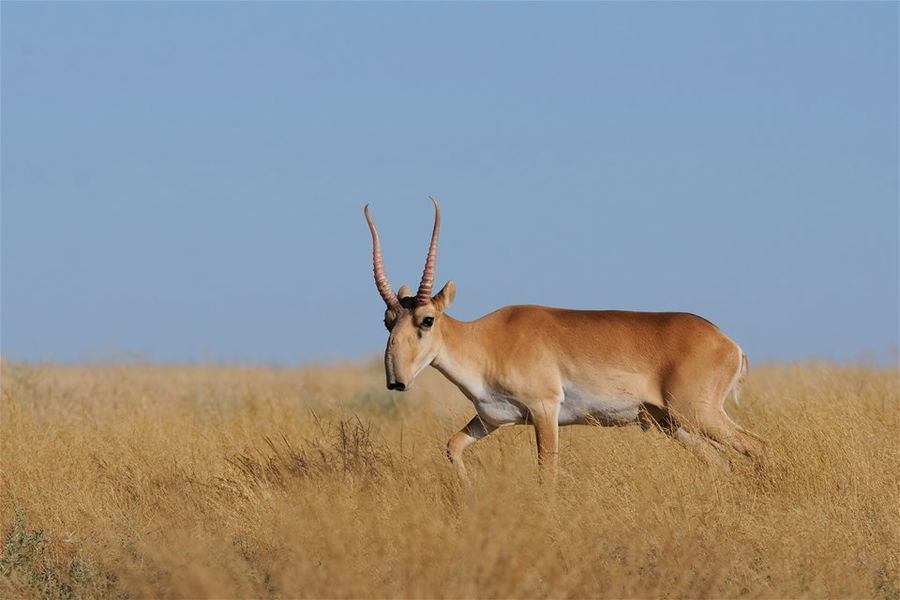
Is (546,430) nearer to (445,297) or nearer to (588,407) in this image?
(588,407)

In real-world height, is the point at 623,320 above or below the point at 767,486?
above

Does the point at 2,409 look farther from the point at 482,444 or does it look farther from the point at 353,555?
the point at 353,555

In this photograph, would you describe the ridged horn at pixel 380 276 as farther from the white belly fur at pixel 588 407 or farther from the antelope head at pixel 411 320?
Answer: the white belly fur at pixel 588 407

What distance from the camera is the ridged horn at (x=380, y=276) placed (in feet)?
37.2

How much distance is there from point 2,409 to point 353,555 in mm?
10070

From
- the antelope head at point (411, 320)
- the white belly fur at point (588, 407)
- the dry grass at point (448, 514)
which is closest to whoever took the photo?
the dry grass at point (448, 514)

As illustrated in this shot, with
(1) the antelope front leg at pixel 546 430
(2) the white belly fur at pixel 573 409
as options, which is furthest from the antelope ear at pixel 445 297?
(1) the antelope front leg at pixel 546 430

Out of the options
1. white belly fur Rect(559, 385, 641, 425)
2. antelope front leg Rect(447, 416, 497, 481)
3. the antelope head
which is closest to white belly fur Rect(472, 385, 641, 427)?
white belly fur Rect(559, 385, 641, 425)

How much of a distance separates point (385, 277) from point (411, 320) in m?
0.50

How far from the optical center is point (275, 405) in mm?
16938

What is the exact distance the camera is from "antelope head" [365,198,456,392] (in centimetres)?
1098

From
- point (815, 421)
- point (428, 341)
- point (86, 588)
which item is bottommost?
point (86, 588)

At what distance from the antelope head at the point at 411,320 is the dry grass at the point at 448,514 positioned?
907 mm

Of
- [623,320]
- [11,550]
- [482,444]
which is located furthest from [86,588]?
[623,320]
